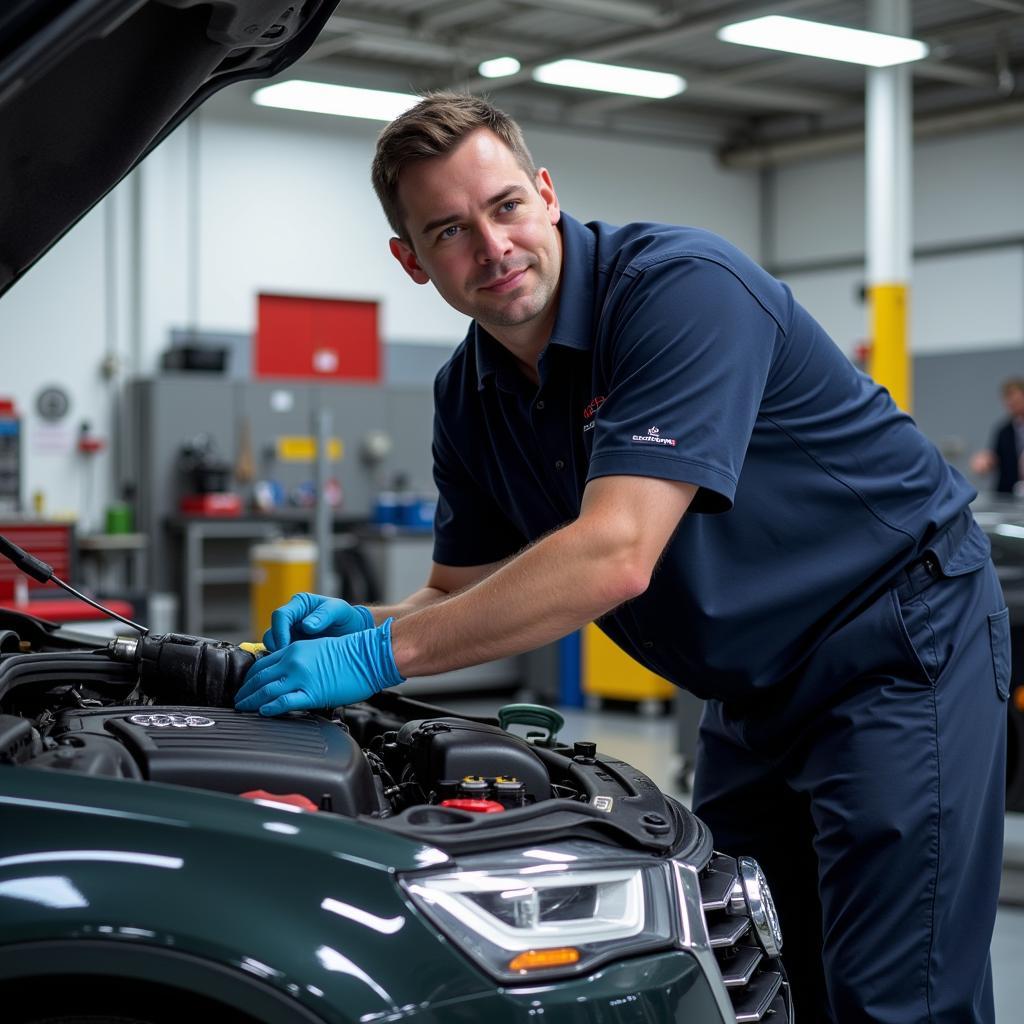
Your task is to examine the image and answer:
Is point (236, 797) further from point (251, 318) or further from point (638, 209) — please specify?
point (638, 209)

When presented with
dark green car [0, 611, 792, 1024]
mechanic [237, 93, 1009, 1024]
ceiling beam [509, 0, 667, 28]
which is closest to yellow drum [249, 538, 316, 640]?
ceiling beam [509, 0, 667, 28]

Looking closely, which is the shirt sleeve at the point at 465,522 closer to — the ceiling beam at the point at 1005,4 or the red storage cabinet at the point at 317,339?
the ceiling beam at the point at 1005,4

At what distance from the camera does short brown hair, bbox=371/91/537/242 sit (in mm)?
1741

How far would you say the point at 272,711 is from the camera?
1609 mm

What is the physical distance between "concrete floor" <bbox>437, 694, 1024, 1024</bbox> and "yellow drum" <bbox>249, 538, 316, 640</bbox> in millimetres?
1016

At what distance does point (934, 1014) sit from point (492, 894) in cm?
76

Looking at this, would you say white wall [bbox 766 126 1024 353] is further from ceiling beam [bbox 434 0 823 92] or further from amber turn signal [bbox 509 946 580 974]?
amber turn signal [bbox 509 946 580 974]

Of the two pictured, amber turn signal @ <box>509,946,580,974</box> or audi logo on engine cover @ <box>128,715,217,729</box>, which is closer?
amber turn signal @ <box>509,946,580,974</box>

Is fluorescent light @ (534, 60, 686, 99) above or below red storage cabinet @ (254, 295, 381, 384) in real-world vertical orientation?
above

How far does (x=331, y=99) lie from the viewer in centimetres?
898

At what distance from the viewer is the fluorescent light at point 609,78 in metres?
9.09

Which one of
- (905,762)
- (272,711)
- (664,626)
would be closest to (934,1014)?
(905,762)

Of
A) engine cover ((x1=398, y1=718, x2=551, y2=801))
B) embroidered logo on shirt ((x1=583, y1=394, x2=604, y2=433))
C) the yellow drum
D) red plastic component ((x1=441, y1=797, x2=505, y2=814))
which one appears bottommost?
the yellow drum

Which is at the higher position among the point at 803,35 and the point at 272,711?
the point at 803,35
